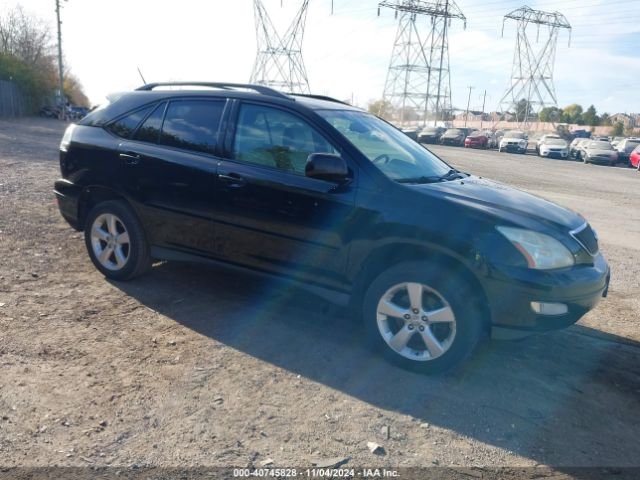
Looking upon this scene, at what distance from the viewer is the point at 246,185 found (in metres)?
4.25

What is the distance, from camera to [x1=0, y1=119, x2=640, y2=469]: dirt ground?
2.90m

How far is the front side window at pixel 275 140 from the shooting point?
415cm

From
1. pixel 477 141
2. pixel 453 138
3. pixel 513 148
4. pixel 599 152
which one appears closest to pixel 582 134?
pixel 453 138

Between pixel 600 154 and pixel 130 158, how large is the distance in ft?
110

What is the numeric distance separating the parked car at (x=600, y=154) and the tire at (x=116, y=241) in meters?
33.3

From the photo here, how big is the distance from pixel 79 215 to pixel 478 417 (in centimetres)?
399

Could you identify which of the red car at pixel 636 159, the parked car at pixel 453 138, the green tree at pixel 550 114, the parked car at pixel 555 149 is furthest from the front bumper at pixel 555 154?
the green tree at pixel 550 114

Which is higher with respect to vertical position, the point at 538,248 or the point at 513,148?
the point at 513,148

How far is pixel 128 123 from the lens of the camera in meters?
5.00

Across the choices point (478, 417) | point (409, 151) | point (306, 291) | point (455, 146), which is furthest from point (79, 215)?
point (455, 146)

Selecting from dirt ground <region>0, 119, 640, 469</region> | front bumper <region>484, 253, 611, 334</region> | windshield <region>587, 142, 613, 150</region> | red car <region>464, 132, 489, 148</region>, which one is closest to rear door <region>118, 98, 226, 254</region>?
dirt ground <region>0, 119, 640, 469</region>

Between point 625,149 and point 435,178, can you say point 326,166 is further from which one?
point 625,149

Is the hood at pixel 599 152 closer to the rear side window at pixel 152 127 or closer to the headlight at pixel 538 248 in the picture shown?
the headlight at pixel 538 248

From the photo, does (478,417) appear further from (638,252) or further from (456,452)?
(638,252)
